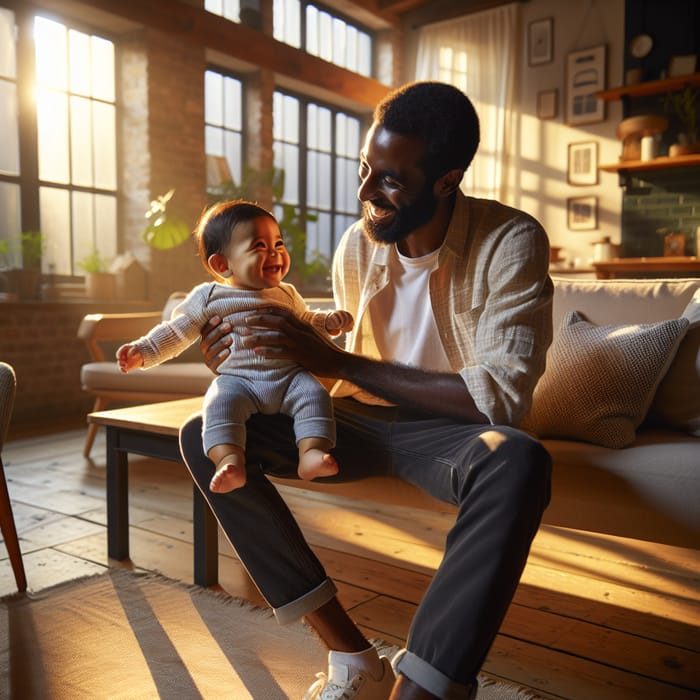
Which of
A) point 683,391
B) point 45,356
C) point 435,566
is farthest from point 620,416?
point 45,356

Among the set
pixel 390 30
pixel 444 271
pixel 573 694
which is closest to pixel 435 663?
pixel 573 694

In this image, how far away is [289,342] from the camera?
1445 millimetres

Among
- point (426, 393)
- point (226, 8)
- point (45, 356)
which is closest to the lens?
point (426, 393)

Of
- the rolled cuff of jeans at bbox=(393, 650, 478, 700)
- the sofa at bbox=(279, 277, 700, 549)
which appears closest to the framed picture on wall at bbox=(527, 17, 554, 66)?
the sofa at bbox=(279, 277, 700, 549)

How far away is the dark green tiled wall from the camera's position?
5.90 metres

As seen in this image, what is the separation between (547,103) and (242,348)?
6141 mm

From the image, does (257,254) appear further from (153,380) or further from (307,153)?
(307,153)

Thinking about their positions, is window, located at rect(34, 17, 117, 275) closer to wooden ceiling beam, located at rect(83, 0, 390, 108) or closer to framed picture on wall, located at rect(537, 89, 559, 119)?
wooden ceiling beam, located at rect(83, 0, 390, 108)

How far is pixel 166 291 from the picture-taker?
5.52m

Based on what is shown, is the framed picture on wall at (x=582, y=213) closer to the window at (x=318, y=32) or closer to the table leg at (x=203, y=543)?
the window at (x=318, y=32)

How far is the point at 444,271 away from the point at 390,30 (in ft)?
22.4

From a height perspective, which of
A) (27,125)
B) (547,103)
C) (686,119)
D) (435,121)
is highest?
(547,103)

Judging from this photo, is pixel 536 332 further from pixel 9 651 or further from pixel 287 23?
pixel 287 23

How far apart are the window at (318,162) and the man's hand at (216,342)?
5.25m
